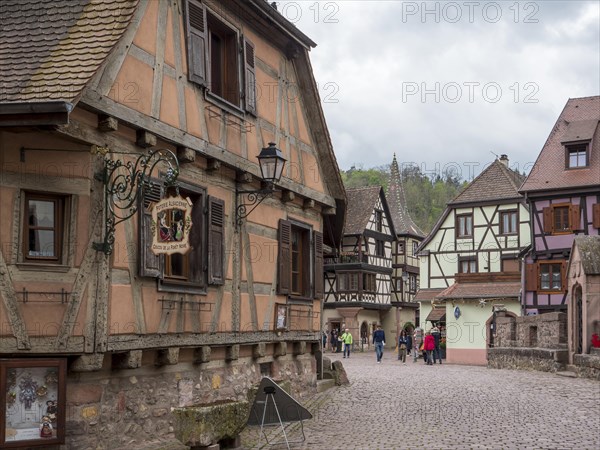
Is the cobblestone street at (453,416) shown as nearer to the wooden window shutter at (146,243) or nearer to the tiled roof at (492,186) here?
the wooden window shutter at (146,243)

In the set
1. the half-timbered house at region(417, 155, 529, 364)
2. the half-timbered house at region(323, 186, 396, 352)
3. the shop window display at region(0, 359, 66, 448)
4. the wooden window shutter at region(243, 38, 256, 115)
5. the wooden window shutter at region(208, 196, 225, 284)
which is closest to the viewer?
the shop window display at region(0, 359, 66, 448)

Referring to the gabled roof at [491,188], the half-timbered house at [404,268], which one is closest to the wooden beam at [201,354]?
the gabled roof at [491,188]

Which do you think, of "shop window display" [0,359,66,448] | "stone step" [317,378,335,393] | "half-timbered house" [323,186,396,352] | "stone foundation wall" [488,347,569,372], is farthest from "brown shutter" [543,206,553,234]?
"shop window display" [0,359,66,448]

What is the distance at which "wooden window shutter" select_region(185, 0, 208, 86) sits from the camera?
455 inches

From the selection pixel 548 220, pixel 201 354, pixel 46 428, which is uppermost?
pixel 548 220

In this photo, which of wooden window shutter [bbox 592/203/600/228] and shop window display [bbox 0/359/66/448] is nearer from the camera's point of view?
shop window display [bbox 0/359/66/448]

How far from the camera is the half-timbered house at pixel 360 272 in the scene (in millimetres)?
50344

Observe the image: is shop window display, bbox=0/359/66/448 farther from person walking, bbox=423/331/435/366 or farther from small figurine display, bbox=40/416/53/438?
person walking, bbox=423/331/435/366

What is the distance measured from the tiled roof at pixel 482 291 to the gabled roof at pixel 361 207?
12.5 meters

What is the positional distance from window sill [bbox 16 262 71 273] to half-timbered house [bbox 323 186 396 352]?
133 ft

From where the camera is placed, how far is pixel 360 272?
50.5 meters

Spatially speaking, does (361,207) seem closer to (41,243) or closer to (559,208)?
(559,208)

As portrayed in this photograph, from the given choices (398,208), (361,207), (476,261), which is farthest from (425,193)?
(476,261)

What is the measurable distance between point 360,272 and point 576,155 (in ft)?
59.4
